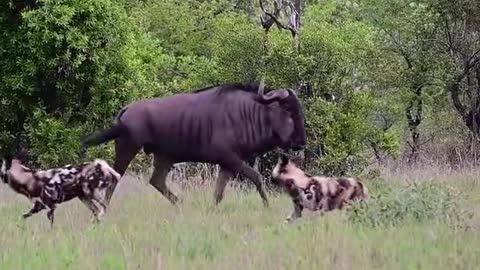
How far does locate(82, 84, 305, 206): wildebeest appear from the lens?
12.8 metres

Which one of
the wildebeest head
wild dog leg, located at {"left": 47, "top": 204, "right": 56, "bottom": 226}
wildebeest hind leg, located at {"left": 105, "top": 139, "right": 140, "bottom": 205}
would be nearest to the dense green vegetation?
the wildebeest head

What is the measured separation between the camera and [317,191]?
35.0ft

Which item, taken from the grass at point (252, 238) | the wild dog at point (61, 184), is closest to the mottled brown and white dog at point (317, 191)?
the grass at point (252, 238)

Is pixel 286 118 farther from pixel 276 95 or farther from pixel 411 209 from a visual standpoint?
pixel 411 209

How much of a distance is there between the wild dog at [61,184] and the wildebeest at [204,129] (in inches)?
59.7

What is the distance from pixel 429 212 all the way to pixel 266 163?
743 cm

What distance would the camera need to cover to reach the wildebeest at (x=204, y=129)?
41.8 feet

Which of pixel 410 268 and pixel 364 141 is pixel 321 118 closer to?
pixel 364 141

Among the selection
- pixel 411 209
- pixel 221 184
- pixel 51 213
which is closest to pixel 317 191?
pixel 411 209

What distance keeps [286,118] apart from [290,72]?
3615 mm

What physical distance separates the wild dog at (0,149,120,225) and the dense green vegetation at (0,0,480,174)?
19.0 ft

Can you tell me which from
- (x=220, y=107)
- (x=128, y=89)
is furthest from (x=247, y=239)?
(x=128, y=89)

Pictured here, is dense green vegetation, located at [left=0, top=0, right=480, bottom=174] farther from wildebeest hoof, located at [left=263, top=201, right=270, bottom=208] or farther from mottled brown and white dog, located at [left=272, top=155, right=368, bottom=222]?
mottled brown and white dog, located at [left=272, top=155, right=368, bottom=222]

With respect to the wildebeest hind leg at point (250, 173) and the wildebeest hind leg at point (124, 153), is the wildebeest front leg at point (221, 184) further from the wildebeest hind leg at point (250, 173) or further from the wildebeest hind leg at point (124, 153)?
the wildebeest hind leg at point (124, 153)
